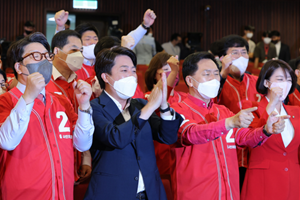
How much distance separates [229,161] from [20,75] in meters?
1.26

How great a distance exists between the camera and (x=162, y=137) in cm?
174

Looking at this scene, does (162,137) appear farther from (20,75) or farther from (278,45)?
(278,45)

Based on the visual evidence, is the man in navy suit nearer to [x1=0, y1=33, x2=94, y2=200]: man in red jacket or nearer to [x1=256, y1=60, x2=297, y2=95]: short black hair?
[x1=0, y1=33, x2=94, y2=200]: man in red jacket

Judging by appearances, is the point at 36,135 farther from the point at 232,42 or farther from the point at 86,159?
the point at 232,42

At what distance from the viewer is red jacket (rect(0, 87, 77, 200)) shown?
155 cm

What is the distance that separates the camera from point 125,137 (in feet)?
5.07

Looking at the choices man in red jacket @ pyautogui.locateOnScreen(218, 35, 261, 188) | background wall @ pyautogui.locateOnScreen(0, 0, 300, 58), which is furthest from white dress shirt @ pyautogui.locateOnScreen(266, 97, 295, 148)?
background wall @ pyautogui.locateOnScreen(0, 0, 300, 58)

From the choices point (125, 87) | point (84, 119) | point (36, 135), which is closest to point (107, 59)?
point (125, 87)

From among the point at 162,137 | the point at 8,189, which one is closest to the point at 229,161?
the point at 162,137

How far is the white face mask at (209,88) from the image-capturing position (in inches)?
82.7

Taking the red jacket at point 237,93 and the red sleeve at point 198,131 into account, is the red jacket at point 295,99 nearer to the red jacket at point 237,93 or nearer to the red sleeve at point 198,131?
the red jacket at point 237,93

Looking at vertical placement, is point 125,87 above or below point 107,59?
below

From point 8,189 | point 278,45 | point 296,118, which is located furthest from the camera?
point 278,45

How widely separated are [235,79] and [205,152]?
4.13ft
